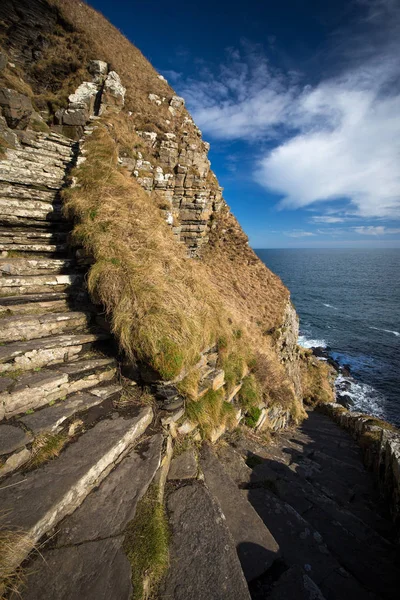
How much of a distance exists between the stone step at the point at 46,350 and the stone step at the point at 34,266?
7.64ft

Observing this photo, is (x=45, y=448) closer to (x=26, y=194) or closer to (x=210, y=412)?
(x=210, y=412)

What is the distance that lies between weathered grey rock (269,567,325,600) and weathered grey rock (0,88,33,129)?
15541mm

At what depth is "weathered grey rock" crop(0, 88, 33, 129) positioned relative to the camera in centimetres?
1044

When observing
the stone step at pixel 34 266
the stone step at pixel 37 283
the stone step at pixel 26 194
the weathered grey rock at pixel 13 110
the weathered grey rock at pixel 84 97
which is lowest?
the stone step at pixel 37 283

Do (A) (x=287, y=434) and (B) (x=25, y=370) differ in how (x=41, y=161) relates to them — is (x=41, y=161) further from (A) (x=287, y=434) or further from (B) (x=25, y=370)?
(A) (x=287, y=434)

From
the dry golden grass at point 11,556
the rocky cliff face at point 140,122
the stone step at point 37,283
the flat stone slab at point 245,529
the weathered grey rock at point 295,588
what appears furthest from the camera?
the rocky cliff face at point 140,122

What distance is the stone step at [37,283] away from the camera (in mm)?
5625

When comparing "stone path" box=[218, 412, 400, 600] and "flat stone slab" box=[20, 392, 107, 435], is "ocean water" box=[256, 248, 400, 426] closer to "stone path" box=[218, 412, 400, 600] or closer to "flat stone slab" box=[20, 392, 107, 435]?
"stone path" box=[218, 412, 400, 600]

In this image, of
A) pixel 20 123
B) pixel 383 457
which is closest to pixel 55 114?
pixel 20 123

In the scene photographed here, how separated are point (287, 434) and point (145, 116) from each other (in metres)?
17.7

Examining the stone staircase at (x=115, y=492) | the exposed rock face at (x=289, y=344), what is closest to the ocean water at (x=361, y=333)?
the exposed rock face at (x=289, y=344)

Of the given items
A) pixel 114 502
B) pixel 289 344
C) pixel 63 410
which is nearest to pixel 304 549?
pixel 114 502

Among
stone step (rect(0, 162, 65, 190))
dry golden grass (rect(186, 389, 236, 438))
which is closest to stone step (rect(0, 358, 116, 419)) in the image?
dry golden grass (rect(186, 389, 236, 438))

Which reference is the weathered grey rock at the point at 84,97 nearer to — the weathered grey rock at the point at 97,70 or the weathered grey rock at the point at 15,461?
the weathered grey rock at the point at 97,70
